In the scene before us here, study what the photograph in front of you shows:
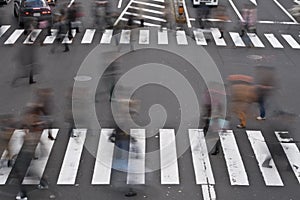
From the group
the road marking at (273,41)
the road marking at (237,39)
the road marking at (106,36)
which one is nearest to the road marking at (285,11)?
the road marking at (273,41)

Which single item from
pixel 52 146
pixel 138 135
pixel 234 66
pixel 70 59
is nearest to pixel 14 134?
pixel 52 146

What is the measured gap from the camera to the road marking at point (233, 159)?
13805 millimetres

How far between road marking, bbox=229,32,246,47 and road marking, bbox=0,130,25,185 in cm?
1359

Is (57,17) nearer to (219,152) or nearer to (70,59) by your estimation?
(70,59)

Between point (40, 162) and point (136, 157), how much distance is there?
106 inches

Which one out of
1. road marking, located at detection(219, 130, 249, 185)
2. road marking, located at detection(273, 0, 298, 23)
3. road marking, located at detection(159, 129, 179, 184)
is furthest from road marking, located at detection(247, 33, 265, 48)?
road marking, located at detection(159, 129, 179, 184)

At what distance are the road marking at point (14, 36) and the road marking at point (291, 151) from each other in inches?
588

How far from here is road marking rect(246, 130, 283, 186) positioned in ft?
45.3

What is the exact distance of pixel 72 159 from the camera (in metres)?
14.6

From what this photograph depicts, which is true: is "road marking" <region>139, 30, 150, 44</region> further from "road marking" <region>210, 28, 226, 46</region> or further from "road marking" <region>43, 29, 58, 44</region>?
"road marking" <region>43, 29, 58, 44</region>

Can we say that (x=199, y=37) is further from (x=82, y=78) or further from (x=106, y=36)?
(x=82, y=78)

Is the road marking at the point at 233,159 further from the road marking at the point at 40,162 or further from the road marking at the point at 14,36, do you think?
the road marking at the point at 14,36

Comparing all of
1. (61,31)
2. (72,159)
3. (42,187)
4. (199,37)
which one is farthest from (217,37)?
(42,187)

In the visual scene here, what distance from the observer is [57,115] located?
17359 mm
